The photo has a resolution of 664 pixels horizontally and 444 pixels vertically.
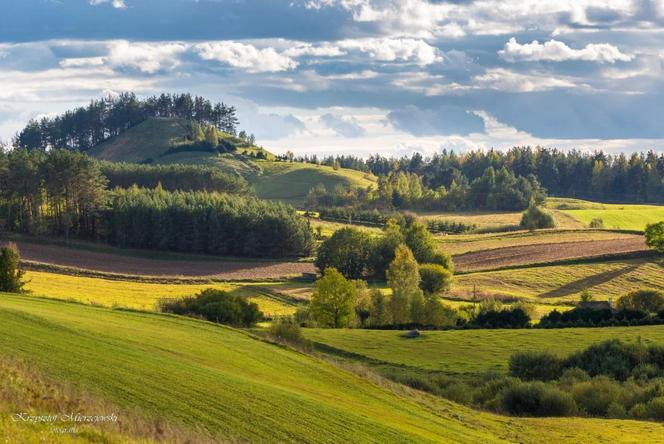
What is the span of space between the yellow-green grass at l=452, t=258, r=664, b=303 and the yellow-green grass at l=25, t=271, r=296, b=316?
2399 centimetres

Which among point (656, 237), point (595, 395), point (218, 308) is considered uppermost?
point (656, 237)

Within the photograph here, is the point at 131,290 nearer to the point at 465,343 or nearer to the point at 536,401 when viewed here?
the point at 465,343

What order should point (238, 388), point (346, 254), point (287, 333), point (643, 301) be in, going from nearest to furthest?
point (238, 388) → point (287, 333) → point (643, 301) → point (346, 254)

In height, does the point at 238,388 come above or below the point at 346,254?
above

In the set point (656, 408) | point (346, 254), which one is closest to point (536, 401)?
point (656, 408)

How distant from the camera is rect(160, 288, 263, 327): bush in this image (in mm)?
63750

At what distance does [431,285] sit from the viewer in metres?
99.9

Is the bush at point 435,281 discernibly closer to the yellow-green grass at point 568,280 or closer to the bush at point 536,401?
the yellow-green grass at point 568,280

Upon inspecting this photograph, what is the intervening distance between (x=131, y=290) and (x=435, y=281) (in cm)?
3542

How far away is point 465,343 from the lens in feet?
202

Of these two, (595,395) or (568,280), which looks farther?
(568,280)

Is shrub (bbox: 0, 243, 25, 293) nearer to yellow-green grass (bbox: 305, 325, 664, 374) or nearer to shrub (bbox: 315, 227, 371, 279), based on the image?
yellow-green grass (bbox: 305, 325, 664, 374)

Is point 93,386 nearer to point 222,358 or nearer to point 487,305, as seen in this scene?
point 222,358

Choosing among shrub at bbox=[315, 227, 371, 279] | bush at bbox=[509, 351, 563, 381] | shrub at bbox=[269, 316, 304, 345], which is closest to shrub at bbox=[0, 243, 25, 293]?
shrub at bbox=[269, 316, 304, 345]
